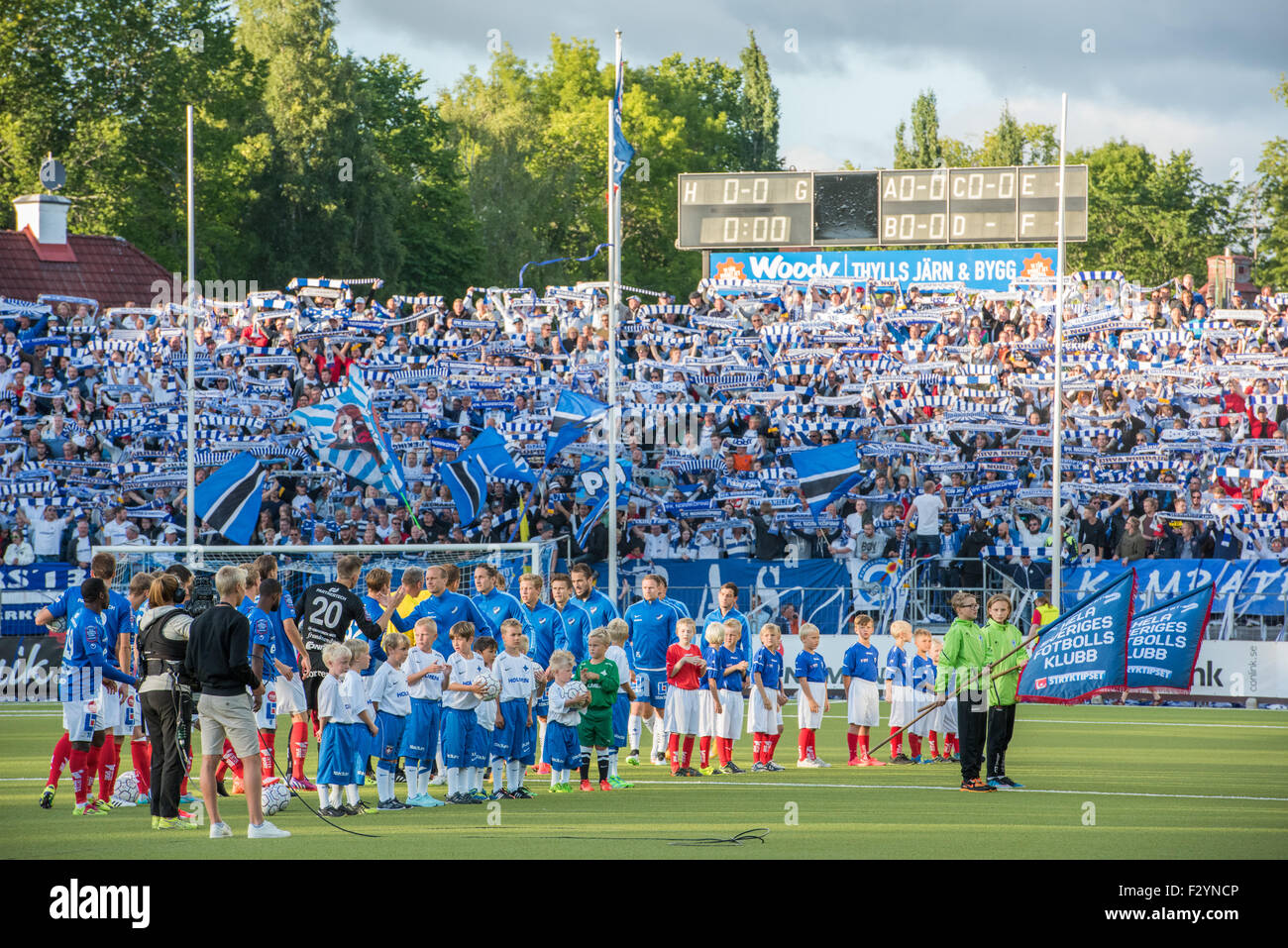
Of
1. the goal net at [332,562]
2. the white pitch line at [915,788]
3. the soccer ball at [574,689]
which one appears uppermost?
the goal net at [332,562]

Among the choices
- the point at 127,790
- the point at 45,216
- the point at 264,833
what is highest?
the point at 45,216

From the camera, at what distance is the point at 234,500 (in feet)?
89.0

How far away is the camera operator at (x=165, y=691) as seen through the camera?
1330 centimetres

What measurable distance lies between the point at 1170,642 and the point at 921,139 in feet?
263

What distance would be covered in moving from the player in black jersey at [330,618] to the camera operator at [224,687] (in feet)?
8.06

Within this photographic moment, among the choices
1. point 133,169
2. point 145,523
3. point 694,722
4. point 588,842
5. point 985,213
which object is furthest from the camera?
point 133,169

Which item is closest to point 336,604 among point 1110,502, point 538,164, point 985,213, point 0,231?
point 1110,502

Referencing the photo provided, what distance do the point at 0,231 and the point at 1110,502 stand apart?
30.8m

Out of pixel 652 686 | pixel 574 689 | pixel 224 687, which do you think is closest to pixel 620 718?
pixel 574 689

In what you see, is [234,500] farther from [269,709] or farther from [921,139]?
[921,139]

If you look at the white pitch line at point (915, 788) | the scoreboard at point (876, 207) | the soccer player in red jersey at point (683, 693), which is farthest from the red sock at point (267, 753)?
the scoreboard at point (876, 207)

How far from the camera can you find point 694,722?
17.3 metres

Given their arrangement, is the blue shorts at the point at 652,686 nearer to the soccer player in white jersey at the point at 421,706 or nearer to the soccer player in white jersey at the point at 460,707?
the soccer player in white jersey at the point at 460,707

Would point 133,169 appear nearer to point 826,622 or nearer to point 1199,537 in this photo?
point 826,622
